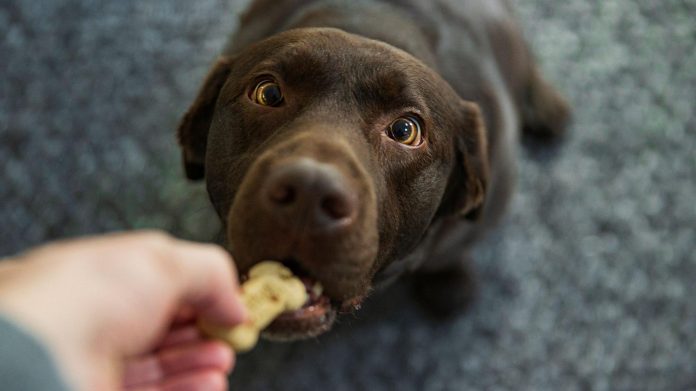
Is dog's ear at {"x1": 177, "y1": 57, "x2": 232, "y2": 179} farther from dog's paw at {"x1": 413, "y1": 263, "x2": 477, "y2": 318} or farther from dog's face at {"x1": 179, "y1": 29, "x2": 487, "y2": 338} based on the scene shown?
dog's paw at {"x1": 413, "y1": 263, "x2": 477, "y2": 318}

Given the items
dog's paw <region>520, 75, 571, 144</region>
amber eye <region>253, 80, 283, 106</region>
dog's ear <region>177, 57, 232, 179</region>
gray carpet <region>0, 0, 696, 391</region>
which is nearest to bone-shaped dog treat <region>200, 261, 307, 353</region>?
amber eye <region>253, 80, 283, 106</region>

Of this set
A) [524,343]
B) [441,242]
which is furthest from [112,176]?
[524,343]

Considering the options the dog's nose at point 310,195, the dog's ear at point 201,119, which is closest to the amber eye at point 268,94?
the dog's ear at point 201,119

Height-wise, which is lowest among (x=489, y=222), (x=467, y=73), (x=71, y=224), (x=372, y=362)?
(x=372, y=362)

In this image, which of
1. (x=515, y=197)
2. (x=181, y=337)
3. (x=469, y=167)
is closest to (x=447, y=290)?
(x=515, y=197)

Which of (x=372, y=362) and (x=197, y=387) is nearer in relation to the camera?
(x=197, y=387)

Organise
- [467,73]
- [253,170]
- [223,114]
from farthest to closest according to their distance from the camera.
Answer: [467,73], [223,114], [253,170]

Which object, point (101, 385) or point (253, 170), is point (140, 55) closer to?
point (253, 170)
